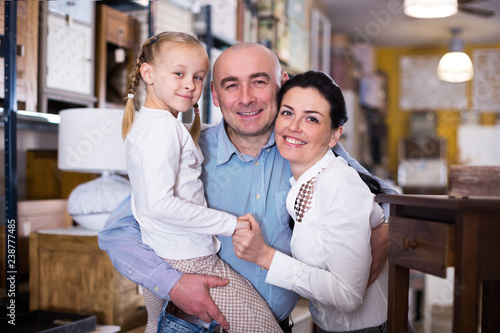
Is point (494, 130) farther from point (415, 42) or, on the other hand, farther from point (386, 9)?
point (386, 9)

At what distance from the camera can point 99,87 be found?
242cm

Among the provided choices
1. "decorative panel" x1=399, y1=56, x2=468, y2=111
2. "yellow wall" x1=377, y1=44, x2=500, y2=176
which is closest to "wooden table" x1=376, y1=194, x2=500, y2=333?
"yellow wall" x1=377, y1=44, x2=500, y2=176

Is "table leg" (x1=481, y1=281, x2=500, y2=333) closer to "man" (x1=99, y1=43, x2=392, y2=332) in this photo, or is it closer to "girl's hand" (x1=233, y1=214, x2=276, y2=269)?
"man" (x1=99, y1=43, x2=392, y2=332)

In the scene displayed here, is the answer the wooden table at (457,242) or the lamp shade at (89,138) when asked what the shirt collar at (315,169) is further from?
the lamp shade at (89,138)

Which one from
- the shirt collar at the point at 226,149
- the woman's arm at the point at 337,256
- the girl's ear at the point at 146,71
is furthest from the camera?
the shirt collar at the point at 226,149

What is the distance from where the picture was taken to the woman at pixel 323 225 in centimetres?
120

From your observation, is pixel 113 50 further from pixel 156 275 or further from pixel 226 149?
pixel 156 275

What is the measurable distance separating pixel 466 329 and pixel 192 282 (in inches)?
26.2

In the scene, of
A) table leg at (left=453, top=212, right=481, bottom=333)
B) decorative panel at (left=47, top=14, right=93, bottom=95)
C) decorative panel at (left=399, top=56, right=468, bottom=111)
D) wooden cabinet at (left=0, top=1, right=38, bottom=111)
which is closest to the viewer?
table leg at (left=453, top=212, right=481, bottom=333)

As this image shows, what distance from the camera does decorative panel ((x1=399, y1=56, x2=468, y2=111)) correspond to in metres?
7.61

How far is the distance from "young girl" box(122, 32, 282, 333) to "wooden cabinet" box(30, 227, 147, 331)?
499mm

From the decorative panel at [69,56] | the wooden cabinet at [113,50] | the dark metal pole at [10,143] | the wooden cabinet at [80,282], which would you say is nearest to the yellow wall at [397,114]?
the wooden cabinet at [113,50]

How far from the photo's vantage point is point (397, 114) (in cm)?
795

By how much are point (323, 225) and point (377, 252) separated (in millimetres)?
206
